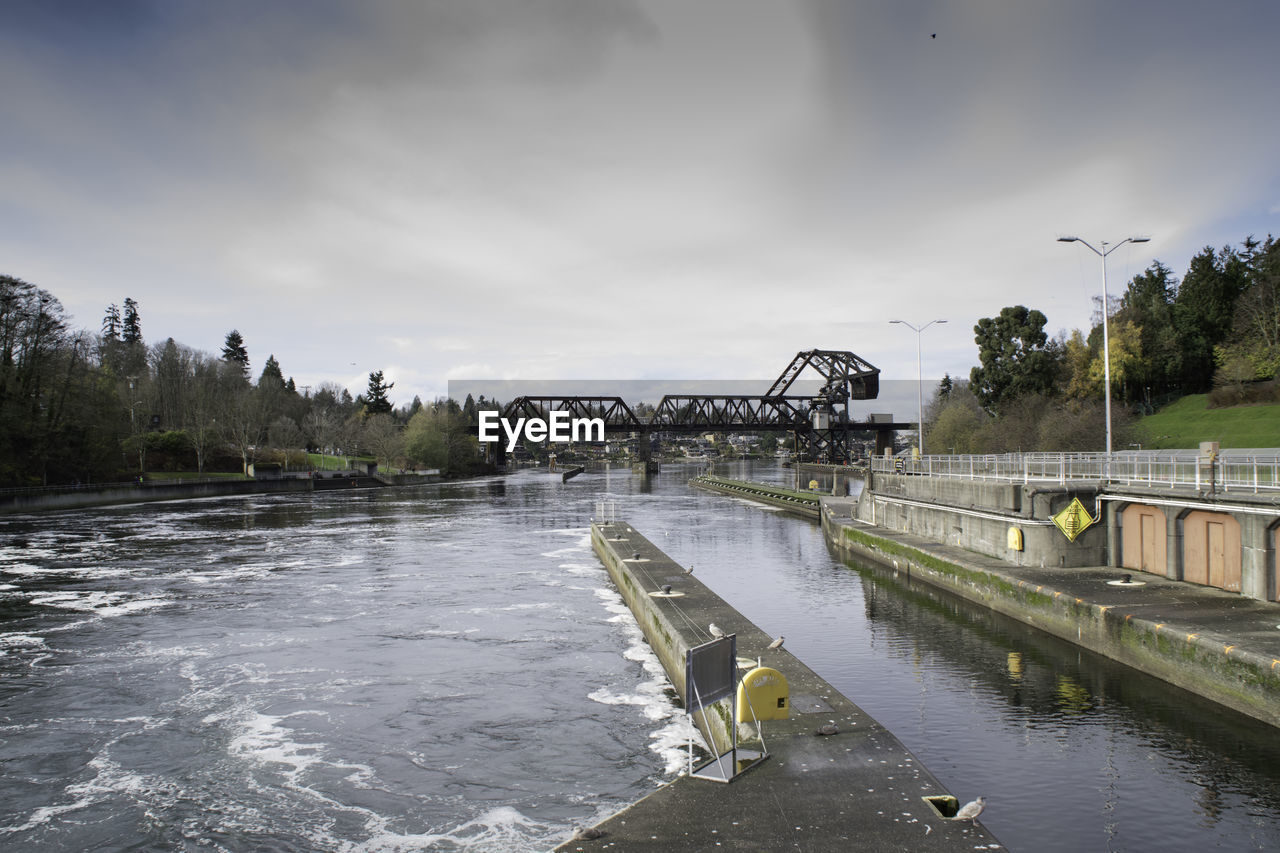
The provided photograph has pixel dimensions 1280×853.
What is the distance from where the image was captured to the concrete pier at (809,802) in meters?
9.02

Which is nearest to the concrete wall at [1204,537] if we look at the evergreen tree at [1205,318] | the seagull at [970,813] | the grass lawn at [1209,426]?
the seagull at [970,813]

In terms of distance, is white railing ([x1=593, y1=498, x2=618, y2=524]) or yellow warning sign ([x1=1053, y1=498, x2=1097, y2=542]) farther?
white railing ([x1=593, y1=498, x2=618, y2=524])

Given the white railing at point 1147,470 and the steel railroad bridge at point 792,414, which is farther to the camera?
the steel railroad bridge at point 792,414

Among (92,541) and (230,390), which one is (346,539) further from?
(230,390)

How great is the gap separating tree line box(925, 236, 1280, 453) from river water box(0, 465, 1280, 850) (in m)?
52.1

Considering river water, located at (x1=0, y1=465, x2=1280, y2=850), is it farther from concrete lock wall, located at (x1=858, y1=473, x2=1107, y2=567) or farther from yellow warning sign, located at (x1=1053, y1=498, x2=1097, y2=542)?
yellow warning sign, located at (x1=1053, y1=498, x2=1097, y2=542)

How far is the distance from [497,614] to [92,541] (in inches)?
1410

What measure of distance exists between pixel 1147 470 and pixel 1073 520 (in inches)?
107

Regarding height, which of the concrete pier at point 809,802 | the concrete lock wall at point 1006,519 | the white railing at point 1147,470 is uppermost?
the white railing at point 1147,470

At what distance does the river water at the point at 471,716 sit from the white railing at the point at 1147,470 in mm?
6366

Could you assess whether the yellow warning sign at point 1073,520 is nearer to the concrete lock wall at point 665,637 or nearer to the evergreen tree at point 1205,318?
the concrete lock wall at point 665,637

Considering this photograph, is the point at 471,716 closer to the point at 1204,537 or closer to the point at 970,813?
the point at 970,813

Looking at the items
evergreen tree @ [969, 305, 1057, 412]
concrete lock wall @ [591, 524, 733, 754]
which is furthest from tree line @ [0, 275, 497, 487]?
evergreen tree @ [969, 305, 1057, 412]

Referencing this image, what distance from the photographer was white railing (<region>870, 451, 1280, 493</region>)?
859 inches
